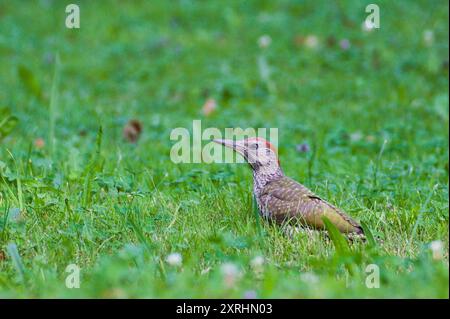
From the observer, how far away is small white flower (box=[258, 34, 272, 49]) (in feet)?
36.6

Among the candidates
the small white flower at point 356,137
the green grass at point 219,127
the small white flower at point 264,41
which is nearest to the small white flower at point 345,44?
the green grass at point 219,127

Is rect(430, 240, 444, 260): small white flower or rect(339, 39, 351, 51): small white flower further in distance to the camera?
rect(339, 39, 351, 51): small white flower

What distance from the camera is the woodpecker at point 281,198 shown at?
4.85m

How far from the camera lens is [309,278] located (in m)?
4.12

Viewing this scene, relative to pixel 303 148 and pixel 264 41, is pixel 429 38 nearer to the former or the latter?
pixel 264 41

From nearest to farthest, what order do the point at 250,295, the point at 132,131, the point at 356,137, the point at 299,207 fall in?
the point at 250,295 < the point at 299,207 < the point at 356,137 < the point at 132,131

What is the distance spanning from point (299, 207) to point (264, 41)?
644 cm

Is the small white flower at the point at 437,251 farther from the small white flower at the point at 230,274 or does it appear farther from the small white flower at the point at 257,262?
the small white flower at the point at 230,274

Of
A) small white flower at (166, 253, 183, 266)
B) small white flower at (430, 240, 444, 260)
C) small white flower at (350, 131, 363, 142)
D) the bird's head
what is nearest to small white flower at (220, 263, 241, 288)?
small white flower at (166, 253, 183, 266)

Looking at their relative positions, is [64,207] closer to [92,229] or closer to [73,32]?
[92,229]

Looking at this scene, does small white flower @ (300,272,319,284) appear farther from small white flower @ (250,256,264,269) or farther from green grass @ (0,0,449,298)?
small white flower @ (250,256,264,269)

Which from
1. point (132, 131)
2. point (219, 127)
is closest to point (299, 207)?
point (132, 131)

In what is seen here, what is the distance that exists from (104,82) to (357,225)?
6.61 metres

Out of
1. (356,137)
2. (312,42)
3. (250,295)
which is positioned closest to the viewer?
(250,295)
